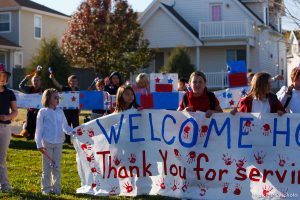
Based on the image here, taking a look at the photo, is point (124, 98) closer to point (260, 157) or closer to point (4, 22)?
point (260, 157)

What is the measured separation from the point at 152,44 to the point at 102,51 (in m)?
7.36

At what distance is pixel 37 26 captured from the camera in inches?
1703

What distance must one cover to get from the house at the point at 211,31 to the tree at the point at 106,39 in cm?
468

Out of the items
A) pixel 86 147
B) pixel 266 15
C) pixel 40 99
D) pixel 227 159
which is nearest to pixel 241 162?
pixel 227 159

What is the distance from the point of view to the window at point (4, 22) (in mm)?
41156

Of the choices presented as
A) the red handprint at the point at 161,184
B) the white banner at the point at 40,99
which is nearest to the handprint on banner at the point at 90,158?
the red handprint at the point at 161,184

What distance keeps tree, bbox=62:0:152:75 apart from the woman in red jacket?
83.3 feet

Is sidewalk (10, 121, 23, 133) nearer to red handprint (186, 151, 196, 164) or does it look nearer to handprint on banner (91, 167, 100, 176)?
handprint on banner (91, 167, 100, 176)

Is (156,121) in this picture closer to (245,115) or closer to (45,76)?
(245,115)

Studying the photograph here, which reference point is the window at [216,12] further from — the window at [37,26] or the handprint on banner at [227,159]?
the handprint on banner at [227,159]

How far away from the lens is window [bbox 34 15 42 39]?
42.9 meters

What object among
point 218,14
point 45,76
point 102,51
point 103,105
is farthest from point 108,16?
point 103,105

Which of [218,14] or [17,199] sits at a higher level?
[218,14]

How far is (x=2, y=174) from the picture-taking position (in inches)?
331
